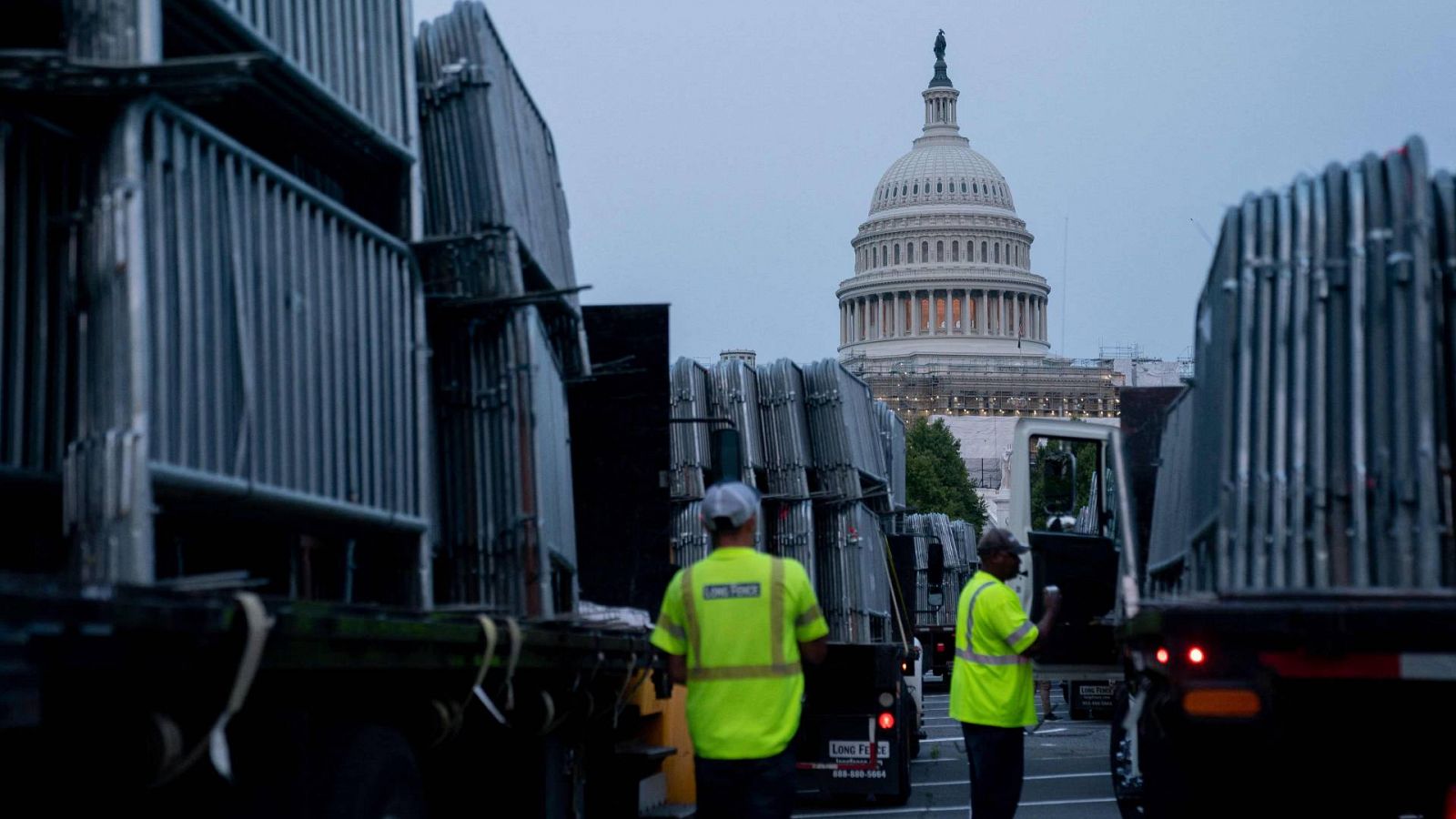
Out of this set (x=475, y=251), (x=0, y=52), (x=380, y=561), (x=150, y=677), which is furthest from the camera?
(x=475, y=251)

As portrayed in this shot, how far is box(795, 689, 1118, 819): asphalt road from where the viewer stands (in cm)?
1612

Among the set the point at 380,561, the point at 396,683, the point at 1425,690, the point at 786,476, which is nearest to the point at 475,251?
the point at 380,561

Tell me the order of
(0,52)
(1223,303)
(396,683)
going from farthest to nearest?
(1223,303)
(396,683)
(0,52)

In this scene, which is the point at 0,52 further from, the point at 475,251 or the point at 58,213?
the point at 475,251

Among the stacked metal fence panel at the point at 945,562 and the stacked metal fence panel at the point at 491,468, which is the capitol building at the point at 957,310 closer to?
the stacked metal fence panel at the point at 945,562

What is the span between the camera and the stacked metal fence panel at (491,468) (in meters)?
8.30

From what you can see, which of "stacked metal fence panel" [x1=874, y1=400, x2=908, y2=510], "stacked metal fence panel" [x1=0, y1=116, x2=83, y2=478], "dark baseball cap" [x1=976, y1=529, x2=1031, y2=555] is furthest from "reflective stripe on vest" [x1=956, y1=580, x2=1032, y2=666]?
"stacked metal fence panel" [x1=874, y1=400, x2=908, y2=510]

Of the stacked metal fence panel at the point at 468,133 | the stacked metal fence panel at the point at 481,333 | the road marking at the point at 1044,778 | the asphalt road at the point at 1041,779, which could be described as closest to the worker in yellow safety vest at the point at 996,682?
the stacked metal fence panel at the point at 481,333

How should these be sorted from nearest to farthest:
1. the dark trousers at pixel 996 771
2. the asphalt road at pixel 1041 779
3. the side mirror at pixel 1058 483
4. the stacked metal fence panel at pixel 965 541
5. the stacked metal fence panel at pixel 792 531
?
the dark trousers at pixel 996 771, the side mirror at pixel 1058 483, the asphalt road at pixel 1041 779, the stacked metal fence panel at pixel 792 531, the stacked metal fence panel at pixel 965 541

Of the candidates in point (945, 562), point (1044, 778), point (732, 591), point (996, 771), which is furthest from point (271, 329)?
point (945, 562)

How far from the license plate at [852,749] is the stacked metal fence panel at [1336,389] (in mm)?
8846

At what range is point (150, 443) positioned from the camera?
5324 mm

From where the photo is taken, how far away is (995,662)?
1005 cm

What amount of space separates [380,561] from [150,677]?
3.35 meters
